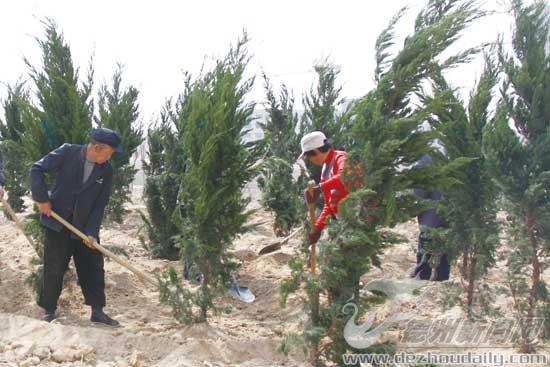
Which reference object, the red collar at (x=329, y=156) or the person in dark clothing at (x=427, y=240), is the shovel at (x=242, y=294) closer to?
the person in dark clothing at (x=427, y=240)

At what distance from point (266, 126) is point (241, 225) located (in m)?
5.45

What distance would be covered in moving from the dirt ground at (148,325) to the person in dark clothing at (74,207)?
1.01 ft

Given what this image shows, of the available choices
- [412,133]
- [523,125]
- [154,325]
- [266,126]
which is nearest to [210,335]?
[154,325]

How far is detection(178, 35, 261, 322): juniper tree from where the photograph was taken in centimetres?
510

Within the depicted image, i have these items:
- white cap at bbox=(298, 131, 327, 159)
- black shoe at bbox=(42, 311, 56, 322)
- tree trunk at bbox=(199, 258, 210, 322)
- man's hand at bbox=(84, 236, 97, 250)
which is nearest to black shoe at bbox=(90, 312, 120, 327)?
black shoe at bbox=(42, 311, 56, 322)

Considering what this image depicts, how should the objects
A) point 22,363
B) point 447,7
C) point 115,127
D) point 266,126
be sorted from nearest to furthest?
point 22,363, point 447,7, point 115,127, point 266,126

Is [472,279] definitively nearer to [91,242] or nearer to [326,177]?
[326,177]

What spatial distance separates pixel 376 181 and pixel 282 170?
5.47 metres

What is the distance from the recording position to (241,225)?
5.37m

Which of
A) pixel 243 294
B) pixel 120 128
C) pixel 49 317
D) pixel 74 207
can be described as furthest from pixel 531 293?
pixel 120 128

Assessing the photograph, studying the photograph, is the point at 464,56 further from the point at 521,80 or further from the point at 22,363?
the point at 22,363

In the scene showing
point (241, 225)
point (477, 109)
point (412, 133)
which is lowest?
point (241, 225)

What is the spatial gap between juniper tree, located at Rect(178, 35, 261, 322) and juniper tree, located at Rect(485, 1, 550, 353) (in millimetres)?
2267

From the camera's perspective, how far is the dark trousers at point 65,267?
5434mm
